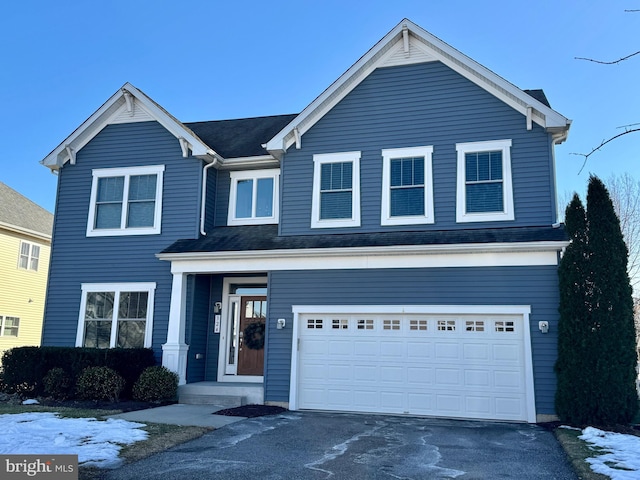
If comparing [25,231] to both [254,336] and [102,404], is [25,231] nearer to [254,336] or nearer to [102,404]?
[102,404]

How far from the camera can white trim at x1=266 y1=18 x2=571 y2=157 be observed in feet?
39.5

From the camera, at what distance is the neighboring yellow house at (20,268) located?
21281 mm

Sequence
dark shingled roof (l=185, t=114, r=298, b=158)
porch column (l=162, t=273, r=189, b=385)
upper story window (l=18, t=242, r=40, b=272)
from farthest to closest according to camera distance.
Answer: upper story window (l=18, t=242, r=40, b=272), dark shingled roof (l=185, t=114, r=298, b=158), porch column (l=162, t=273, r=189, b=385)

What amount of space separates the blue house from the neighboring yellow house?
27.7ft

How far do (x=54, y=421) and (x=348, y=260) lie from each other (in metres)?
6.33

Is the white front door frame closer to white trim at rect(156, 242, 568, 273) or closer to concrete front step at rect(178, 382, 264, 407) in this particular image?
concrete front step at rect(178, 382, 264, 407)

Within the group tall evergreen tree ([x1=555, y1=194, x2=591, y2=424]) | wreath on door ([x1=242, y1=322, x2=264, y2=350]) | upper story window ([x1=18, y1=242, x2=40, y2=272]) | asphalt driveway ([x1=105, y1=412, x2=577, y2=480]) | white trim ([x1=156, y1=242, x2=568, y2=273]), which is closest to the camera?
asphalt driveway ([x1=105, y1=412, x2=577, y2=480])

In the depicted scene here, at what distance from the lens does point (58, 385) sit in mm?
12219

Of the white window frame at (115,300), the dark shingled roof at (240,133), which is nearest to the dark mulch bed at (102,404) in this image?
the white window frame at (115,300)

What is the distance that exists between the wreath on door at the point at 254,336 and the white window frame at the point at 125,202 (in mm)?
3379

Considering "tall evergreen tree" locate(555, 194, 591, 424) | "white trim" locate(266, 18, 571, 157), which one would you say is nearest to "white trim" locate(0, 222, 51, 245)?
"white trim" locate(266, 18, 571, 157)

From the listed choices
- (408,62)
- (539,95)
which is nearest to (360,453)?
(408,62)

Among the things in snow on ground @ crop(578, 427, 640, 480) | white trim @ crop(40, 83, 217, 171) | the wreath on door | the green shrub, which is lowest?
snow on ground @ crop(578, 427, 640, 480)

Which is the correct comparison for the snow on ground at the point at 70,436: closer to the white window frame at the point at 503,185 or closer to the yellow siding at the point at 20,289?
the white window frame at the point at 503,185
